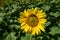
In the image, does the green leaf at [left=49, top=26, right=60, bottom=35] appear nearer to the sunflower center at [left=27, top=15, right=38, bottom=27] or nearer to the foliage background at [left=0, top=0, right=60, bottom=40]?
the foliage background at [left=0, top=0, right=60, bottom=40]

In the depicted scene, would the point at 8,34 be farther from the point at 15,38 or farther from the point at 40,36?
the point at 40,36

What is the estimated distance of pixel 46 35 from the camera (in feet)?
9.28

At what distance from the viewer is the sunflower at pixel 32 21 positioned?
2602 mm

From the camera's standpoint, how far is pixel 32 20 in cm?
260

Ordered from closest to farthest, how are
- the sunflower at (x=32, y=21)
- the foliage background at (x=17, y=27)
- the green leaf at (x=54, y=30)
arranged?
the sunflower at (x=32, y=21), the foliage background at (x=17, y=27), the green leaf at (x=54, y=30)

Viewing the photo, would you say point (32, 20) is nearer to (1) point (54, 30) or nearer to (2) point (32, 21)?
(2) point (32, 21)

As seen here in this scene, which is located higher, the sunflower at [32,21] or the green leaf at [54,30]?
the sunflower at [32,21]

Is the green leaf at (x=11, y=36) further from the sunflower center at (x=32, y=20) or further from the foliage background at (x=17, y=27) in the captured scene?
the sunflower center at (x=32, y=20)

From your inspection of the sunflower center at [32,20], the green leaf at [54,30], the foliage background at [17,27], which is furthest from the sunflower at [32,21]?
the green leaf at [54,30]

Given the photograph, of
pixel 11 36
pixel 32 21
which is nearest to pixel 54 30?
pixel 32 21

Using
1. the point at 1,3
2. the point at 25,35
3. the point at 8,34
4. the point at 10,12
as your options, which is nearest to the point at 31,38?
the point at 25,35

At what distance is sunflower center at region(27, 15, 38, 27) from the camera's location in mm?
2611

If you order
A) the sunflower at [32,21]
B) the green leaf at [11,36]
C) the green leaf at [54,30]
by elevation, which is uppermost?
the sunflower at [32,21]

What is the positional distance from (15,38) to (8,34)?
114 mm
